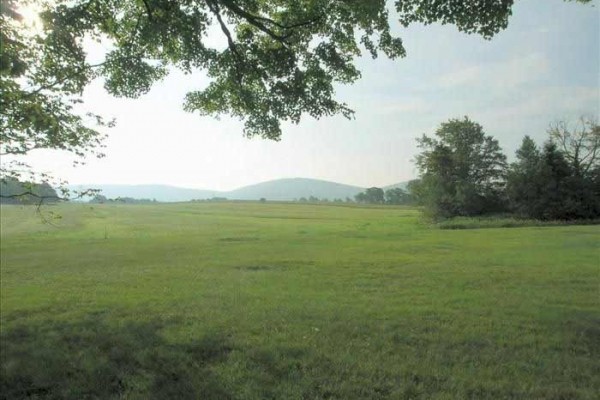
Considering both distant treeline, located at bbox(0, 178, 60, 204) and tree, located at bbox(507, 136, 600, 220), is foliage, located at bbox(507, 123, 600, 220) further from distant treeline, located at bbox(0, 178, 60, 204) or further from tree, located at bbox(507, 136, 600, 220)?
distant treeline, located at bbox(0, 178, 60, 204)

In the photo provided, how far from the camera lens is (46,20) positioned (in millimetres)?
9523

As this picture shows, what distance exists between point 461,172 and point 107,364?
2626 inches

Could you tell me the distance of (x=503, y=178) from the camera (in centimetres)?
6675

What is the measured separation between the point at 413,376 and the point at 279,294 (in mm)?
6856

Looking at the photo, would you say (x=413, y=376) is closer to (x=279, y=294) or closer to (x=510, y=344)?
(x=510, y=344)

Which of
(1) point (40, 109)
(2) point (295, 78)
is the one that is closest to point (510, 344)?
(2) point (295, 78)

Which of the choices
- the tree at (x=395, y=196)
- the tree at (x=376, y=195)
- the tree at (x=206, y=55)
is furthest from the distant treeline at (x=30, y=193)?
the tree at (x=376, y=195)

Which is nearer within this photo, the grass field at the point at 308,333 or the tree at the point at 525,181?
the grass field at the point at 308,333

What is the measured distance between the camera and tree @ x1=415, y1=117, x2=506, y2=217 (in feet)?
210

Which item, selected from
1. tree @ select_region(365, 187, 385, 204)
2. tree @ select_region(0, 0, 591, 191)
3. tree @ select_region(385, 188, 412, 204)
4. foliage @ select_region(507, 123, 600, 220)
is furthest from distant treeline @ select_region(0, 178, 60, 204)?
tree @ select_region(365, 187, 385, 204)

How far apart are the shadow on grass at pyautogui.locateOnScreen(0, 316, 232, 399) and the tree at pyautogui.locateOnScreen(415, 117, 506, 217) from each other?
60144mm

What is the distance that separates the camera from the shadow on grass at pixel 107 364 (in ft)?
20.4

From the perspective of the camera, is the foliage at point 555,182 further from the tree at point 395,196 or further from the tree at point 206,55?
the tree at point 395,196

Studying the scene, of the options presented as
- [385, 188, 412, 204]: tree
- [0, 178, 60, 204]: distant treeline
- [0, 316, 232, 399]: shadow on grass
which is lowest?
[0, 316, 232, 399]: shadow on grass
